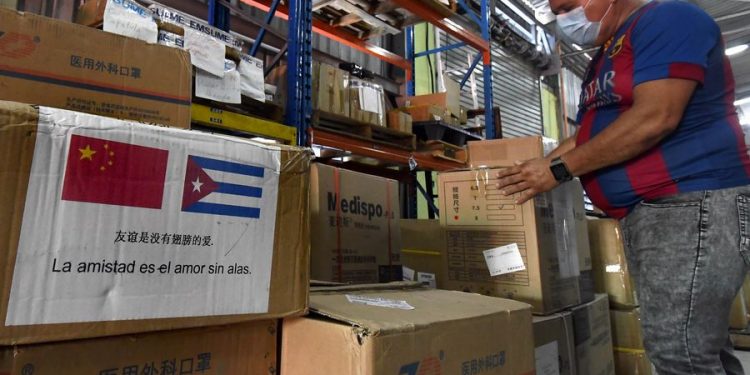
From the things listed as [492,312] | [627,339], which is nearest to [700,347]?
[492,312]

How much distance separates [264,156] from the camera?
83 centimetres

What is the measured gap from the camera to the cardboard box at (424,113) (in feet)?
10.5

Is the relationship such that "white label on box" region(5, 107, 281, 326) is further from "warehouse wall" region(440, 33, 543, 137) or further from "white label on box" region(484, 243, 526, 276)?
"warehouse wall" region(440, 33, 543, 137)

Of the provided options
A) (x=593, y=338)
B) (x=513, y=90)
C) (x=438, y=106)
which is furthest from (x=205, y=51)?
(x=513, y=90)

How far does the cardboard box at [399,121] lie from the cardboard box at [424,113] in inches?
9.3

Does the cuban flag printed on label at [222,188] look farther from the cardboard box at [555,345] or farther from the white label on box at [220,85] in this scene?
the cardboard box at [555,345]

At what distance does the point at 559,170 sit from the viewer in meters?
1.30

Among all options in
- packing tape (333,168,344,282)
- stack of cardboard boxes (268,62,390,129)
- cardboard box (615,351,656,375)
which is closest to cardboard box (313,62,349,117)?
stack of cardboard boxes (268,62,390,129)

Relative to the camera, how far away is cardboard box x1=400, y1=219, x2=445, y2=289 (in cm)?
217

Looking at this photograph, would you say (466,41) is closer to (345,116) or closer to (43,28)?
(345,116)

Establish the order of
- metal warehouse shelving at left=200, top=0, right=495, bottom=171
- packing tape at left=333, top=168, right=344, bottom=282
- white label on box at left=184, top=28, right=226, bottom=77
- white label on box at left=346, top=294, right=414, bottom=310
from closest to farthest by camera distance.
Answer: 1. white label on box at left=346, top=294, right=414, bottom=310
2. white label on box at left=184, top=28, right=226, bottom=77
3. packing tape at left=333, top=168, right=344, bottom=282
4. metal warehouse shelving at left=200, top=0, right=495, bottom=171

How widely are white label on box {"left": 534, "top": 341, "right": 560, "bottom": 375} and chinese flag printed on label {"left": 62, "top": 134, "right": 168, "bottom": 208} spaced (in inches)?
47.1

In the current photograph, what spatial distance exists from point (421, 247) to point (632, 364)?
1.17 m

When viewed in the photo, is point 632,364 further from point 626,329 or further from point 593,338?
point 593,338
